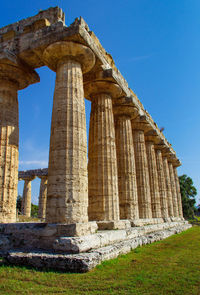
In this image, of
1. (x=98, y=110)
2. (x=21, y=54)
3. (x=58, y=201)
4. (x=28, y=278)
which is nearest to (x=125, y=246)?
(x=58, y=201)

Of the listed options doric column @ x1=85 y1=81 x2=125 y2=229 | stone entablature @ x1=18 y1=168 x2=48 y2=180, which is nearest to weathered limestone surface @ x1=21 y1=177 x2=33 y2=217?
stone entablature @ x1=18 y1=168 x2=48 y2=180

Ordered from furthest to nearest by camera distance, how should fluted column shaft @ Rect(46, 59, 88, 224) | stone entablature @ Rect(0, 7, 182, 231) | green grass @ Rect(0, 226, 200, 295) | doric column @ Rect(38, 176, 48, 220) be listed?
1. doric column @ Rect(38, 176, 48, 220)
2. stone entablature @ Rect(0, 7, 182, 231)
3. fluted column shaft @ Rect(46, 59, 88, 224)
4. green grass @ Rect(0, 226, 200, 295)

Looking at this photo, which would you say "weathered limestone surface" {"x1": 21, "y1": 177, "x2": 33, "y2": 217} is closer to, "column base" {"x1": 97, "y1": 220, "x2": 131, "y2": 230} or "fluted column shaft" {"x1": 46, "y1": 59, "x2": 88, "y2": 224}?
"column base" {"x1": 97, "y1": 220, "x2": 131, "y2": 230}

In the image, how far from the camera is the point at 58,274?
6.91 meters

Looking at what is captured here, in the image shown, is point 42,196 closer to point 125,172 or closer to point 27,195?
point 27,195

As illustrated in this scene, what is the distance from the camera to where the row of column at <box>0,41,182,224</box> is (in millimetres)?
9750

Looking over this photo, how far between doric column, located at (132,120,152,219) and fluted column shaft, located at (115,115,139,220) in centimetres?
314

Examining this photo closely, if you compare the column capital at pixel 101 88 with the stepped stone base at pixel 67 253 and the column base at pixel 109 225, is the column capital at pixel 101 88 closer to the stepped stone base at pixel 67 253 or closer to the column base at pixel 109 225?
the column base at pixel 109 225

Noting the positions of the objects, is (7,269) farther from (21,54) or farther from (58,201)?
(21,54)

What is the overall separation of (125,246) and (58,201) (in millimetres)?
3660

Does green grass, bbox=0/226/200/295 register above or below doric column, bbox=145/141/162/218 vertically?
below

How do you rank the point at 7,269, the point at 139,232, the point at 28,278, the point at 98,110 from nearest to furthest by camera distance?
the point at 28,278 < the point at 7,269 < the point at 139,232 < the point at 98,110

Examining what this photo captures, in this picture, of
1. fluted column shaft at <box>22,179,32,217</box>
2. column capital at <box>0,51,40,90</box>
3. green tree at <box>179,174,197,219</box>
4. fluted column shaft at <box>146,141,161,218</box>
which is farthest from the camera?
green tree at <box>179,174,197,219</box>

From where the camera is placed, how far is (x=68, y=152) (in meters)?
10.1
